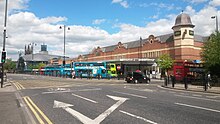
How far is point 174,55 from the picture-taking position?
3120 inches

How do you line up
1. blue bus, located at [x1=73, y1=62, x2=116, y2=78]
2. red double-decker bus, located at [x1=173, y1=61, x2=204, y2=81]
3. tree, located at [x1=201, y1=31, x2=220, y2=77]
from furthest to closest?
Result: blue bus, located at [x1=73, y1=62, x2=116, y2=78] < red double-decker bus, located at [x1=173, y1=61, x2=204, y2=81] < tree, located at [x1=201, y1=31, x2=220, y2=77]

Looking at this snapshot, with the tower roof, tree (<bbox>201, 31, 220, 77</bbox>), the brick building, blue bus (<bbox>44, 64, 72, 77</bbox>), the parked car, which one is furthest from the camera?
the tower roof

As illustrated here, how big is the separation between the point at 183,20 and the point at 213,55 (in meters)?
52.1

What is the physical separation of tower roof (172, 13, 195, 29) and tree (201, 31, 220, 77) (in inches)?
1827

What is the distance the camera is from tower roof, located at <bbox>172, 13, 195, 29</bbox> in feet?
251

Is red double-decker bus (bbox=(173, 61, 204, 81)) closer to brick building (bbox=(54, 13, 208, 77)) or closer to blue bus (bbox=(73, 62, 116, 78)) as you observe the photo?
blue bus (bbox=(73, 62, 116, 78))

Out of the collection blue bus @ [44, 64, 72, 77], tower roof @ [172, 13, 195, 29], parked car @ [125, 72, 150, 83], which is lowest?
parked car @ [125, 72, 150, 83]

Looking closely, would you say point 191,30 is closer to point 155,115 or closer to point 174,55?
point 174,55

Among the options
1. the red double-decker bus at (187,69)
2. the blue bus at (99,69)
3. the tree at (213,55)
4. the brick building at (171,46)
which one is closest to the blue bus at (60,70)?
→ the blue bus at (99,69)

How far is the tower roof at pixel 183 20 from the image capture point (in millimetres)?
76562

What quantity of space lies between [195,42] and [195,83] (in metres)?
56.8

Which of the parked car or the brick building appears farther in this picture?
the brick building

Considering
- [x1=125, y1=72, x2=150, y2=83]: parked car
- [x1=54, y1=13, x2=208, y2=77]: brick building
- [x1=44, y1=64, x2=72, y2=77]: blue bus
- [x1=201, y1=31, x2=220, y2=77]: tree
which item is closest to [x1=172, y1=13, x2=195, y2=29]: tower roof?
[x1=54, y1=13, x2=208, y2=77]: brick building

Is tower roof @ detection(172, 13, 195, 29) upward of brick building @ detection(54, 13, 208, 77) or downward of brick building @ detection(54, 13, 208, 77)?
upward
